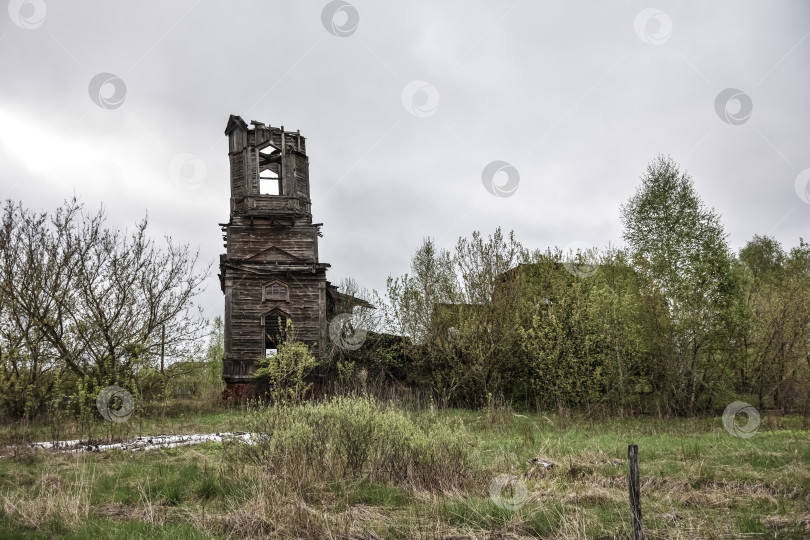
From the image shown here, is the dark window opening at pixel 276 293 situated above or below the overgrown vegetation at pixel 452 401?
above

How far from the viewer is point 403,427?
868cm

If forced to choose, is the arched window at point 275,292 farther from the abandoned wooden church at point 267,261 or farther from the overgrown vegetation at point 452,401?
the overgrown vegetation at point 452,401

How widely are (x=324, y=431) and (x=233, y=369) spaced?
17914 mm

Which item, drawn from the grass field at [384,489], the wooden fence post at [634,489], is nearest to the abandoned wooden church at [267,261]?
the grass field at [384,489]

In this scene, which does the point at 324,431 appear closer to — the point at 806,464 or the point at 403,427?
the point at 403,427

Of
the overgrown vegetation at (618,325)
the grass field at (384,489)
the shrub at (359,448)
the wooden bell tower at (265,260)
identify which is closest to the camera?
the grass field at (384,489)

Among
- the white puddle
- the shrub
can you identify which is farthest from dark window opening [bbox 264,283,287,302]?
the shrub

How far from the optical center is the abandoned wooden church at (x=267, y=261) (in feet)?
84.2

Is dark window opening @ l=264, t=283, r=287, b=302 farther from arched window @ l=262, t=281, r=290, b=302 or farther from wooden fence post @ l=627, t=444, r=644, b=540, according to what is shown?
wooden fence post @ l=627, t=444, r=644, b=540

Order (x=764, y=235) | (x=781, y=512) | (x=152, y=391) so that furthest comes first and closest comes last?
(x=764, y=235) → (x=152, y=391) → (x=781, y=512)

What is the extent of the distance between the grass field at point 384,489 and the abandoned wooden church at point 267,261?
15164 mm

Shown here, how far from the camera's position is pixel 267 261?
2650 centimetres

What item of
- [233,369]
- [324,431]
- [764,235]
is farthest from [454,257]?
[764,235]

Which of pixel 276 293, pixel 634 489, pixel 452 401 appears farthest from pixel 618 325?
pixel 634 489
